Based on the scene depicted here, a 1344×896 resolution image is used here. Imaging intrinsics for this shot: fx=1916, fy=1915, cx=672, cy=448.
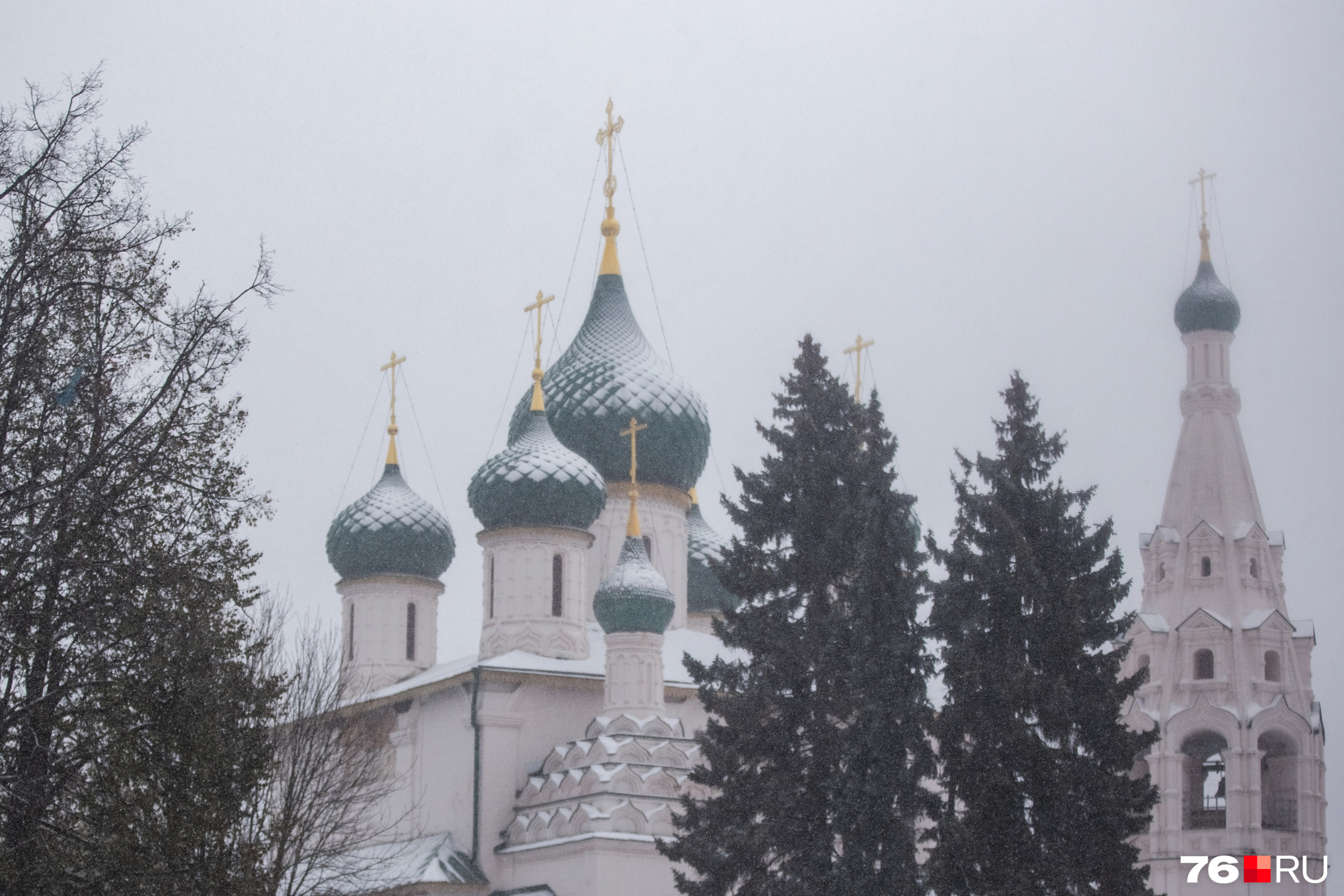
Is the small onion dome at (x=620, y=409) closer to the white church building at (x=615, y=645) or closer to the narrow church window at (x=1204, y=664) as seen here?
the white church building at (x=615, y=645)

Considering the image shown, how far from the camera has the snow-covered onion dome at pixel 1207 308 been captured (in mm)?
28891

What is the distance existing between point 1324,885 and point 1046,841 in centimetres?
1353

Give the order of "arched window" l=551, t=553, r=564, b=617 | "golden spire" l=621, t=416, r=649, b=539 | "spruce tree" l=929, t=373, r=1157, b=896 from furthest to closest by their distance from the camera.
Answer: "arched window" l=551, t=553, r=564, b=617, "golden spire" l=621, t=416, r=649, b=539, "spruce tree" l=929, t=373, r=1157, b=896

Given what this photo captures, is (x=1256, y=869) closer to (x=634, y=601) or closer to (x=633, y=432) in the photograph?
(x=634, y=601)

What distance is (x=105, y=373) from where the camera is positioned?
10289 millimetres

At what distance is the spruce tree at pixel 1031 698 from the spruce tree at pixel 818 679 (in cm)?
39

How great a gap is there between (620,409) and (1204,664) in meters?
9.36

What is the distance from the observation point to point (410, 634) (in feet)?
95.5

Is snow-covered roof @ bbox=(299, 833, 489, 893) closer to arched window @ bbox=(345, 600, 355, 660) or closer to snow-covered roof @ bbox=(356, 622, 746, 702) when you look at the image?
snow-covered roof @ bbox=(356, 622, 746, 702)

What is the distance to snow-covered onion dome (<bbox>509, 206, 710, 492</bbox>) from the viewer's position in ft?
96.1

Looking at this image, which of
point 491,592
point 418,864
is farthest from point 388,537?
point 418,864

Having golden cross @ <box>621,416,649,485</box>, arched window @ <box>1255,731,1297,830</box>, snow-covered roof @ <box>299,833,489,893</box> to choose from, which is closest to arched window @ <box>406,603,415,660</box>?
golden cross @ <box>621,416,649,485</box>

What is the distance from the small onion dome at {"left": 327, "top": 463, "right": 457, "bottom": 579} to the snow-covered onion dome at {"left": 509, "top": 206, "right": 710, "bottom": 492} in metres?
1.97

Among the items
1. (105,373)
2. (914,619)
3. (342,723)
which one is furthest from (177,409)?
(342,723)
